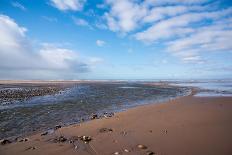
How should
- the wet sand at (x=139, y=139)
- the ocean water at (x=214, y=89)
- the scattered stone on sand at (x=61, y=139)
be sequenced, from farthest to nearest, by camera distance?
the ocean water at (x=214, y=89) → the scattered stone on sand at (x=61, y=139) → the wet sand at (x=139, y=139)

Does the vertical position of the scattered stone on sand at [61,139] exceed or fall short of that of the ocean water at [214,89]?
it falls short

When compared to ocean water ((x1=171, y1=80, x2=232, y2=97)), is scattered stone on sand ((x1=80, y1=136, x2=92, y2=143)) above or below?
below

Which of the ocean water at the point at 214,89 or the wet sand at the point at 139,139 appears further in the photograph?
the ocean water at the point at 214,89

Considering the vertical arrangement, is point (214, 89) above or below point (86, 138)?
above

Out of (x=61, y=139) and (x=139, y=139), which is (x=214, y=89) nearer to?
(x=139, y=139)

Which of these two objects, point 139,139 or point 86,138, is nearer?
point 139,139

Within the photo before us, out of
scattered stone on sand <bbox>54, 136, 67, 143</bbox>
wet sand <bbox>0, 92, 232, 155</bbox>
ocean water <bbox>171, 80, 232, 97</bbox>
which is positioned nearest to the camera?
wet sand <bbox>0, 92, 232, 155</bbox>

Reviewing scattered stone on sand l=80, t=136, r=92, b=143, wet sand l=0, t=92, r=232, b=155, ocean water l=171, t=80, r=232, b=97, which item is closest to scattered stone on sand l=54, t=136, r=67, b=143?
wet sand l=0, t=92, r=232, b=155

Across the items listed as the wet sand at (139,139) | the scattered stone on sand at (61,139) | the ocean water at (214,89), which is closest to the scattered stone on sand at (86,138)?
the wet sand at (139,139)

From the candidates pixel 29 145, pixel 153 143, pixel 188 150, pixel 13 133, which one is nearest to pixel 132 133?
pixel 153 143

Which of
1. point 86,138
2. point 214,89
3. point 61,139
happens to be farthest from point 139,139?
point 214,89

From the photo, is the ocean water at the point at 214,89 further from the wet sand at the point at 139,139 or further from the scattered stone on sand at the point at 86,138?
the scattered stone on sand at the point at 86,138

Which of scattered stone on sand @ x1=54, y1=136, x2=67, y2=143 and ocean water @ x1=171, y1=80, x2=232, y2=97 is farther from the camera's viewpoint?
ocean water @ x1=171, y1=80, x2=232, y2=97

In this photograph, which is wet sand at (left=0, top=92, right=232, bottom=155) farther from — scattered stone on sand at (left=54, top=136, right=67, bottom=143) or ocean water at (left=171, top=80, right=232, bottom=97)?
ocean water at (left=171, top=80, right=232, bottom=97)
